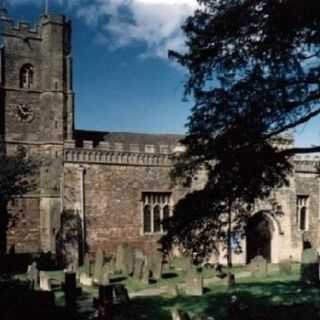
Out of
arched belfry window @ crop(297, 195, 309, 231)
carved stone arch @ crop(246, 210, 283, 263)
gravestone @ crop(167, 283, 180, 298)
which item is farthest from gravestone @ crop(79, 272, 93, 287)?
arched belfry window @ crop(297, 195, 309, 231)

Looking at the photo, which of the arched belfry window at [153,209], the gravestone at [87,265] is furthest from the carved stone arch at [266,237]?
the gravestone at [87,265]

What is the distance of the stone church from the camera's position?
1040 inches

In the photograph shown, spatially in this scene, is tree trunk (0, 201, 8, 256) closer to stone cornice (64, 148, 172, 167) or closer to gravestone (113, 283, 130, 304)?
stone cornice (64, 148, 172, 167)

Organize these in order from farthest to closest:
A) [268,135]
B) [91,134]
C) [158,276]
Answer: [91,134], [158,276], [268,135]

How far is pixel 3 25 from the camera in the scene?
100ft

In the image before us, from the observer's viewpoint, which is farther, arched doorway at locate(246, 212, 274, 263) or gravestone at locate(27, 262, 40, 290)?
arched doorway at locate(246, 212, 274, 263)

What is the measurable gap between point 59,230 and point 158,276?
6417 mm

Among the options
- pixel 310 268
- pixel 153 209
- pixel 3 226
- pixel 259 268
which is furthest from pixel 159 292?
pixel 153 209

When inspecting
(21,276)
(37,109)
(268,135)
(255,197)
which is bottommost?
(21,276)

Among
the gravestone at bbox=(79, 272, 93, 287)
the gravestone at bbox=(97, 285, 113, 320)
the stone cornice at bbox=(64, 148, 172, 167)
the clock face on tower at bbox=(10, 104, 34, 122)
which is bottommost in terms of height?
the gravestone at bbox=(79, 272, 93, 287)

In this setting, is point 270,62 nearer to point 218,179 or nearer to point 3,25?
point 218,179

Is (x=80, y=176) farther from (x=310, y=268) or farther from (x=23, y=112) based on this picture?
(x=310, y=268)

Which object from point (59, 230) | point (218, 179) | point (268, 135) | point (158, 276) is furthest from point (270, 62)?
point (59, 230)

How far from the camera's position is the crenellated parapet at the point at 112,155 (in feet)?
85.8
